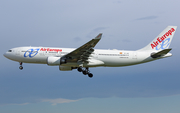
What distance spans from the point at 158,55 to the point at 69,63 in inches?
552

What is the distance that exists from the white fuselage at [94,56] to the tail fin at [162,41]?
2049 millimetres

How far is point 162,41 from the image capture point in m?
43.3

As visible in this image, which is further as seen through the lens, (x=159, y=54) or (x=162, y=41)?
(x=162, y=41)

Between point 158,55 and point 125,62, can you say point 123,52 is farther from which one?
point 158,55

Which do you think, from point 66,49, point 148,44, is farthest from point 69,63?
point 148,44

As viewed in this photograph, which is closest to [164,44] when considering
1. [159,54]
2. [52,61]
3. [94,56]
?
[159,54]

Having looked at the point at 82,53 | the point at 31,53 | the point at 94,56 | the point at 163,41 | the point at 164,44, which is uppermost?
the point at 163,41

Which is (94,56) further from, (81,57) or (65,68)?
(65,68)

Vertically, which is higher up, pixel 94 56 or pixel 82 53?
pixel 82 53

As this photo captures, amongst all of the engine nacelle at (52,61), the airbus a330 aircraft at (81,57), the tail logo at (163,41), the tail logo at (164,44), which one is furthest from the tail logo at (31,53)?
the tail logo at (164,44)

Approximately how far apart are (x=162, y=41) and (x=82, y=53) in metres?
14.2

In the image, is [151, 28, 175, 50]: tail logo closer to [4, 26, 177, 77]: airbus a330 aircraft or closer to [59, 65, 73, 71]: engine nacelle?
[4, 26, 177, 77]: airbus a330 aircraft

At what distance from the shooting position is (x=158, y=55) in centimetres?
4062

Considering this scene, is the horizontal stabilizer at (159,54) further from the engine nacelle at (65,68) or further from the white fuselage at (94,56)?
the engine nacelle at (65,68)
